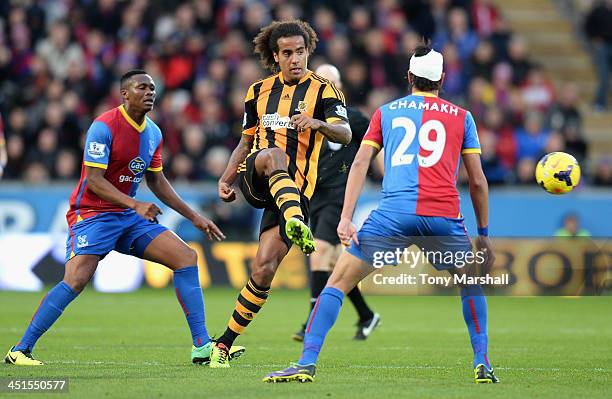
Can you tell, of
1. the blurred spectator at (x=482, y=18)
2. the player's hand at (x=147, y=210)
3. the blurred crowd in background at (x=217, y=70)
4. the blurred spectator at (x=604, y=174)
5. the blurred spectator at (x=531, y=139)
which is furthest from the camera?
the blurred spectator at (x=482, y=18)

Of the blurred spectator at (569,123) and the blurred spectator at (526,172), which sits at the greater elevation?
the blurred spectator at (569,123)

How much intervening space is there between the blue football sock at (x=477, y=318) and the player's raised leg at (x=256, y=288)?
5.41 feet

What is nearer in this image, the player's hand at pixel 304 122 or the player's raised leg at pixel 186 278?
the player's hand at pixel 304 122

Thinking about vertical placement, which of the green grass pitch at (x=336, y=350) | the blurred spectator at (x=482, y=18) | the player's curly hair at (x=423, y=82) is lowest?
the green grass pitch at (x=336, y=350)

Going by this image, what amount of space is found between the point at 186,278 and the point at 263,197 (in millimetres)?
891

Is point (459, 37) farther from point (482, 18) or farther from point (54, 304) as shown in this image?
point (54, 304)

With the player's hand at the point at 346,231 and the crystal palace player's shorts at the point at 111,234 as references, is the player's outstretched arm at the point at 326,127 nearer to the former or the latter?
the player's hand at the point at 346,231

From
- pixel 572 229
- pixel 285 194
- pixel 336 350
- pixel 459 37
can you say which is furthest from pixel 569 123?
pixel 285 194

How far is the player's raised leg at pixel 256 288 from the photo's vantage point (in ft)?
29.4

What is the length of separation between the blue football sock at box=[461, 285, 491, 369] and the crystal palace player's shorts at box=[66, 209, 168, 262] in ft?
8.47

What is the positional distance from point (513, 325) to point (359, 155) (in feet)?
21.2

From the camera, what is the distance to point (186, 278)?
30.1ft

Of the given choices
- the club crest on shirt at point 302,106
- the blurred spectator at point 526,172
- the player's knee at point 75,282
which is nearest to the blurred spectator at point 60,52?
the blurred spectator at point 526,172

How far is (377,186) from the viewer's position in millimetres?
19422
